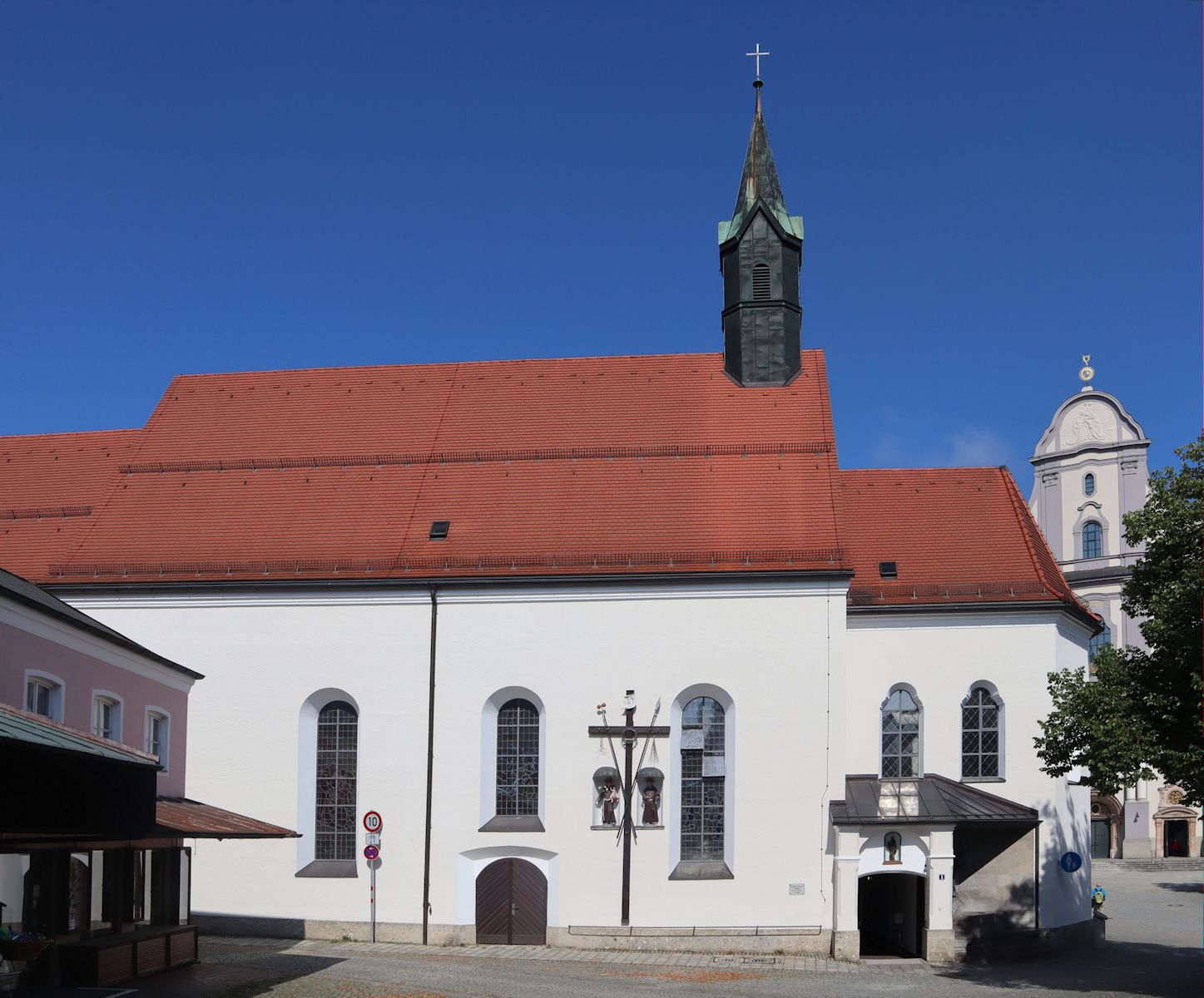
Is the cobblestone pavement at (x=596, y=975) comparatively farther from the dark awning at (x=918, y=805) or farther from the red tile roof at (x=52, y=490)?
the red tile roof at (x=52, y=490)

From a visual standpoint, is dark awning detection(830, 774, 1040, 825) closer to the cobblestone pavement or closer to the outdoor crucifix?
the cobblestone pavement

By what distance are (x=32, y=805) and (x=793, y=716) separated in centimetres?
A: 1526

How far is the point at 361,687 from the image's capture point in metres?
25.7

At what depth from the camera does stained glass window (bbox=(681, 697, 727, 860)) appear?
24609mm

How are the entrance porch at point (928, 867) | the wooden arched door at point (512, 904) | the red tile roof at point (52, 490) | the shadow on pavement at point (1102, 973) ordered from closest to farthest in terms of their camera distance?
the shadow on pavement at point (1102, 973) → the entrance porch at point (928, 867) → the wooden arched door at point (512, 904) → the red tile roof at point (52, 490)

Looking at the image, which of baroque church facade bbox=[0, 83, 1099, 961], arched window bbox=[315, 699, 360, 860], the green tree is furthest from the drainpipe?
the green tree

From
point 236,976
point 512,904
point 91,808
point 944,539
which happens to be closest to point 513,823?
point 512,904

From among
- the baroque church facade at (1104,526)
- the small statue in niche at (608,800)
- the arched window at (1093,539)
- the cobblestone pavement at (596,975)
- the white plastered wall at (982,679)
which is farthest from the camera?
the arched window at (1093,539)

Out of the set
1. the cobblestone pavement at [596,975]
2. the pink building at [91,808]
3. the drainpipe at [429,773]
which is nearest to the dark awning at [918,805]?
the cobblestone pavement at [596,975]

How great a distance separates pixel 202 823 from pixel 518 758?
6.78 metres

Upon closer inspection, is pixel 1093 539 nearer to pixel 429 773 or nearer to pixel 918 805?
pixel 918 805

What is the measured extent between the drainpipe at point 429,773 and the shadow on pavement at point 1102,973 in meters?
9.00

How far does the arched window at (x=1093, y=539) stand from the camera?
58.4m

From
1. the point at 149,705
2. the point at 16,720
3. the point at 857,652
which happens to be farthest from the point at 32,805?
the point at 857,652
